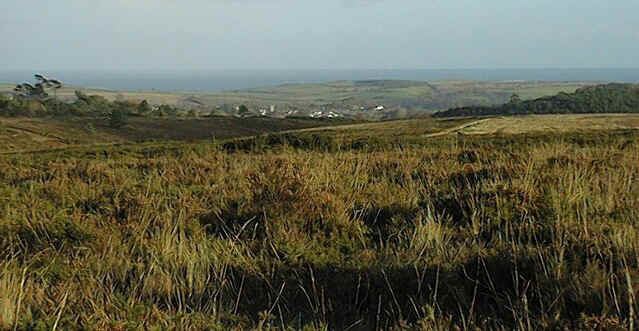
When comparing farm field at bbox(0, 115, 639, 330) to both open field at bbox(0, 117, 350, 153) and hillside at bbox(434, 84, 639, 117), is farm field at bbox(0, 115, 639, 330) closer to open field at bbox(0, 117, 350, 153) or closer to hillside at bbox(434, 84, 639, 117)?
open field at bbox(0, 117, 350, 153)

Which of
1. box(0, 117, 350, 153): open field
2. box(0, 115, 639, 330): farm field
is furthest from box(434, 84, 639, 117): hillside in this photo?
box(0, 115, 639, 330): farm field

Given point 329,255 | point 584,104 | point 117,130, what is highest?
point 329,255

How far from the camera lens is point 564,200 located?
5.14 m

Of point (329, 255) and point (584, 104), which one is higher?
point (329, 255)

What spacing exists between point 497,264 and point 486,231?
989 millimetres

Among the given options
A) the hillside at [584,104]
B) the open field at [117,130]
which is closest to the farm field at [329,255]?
the open field at [117,130]

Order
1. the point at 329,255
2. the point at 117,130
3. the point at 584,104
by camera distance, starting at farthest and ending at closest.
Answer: the point at 584,104 → the point at 117,130 → the point at 329,255

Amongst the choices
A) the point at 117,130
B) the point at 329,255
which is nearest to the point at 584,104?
the point at 117,130

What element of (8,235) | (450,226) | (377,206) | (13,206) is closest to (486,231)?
(450,226)

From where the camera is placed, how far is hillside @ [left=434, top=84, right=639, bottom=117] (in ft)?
300

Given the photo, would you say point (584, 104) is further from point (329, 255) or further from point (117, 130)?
point (329, 255)

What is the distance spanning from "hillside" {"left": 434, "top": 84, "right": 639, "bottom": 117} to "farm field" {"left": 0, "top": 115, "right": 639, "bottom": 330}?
9243cm

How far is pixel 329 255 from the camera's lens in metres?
4.38

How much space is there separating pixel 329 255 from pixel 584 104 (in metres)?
103
